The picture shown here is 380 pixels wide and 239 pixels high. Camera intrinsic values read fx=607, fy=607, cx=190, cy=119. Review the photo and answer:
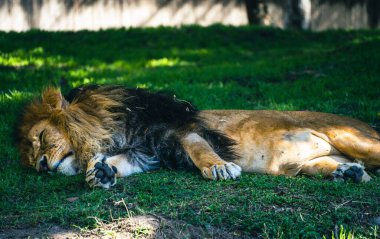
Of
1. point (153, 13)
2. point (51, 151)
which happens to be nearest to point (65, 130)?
point (51, 151)

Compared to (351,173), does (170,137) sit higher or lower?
higher

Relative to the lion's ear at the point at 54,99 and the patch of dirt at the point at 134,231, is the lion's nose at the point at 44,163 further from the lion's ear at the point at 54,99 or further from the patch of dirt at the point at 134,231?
the patch of dirt at the point at 134,231

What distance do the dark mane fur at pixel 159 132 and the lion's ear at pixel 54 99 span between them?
0.12 meters

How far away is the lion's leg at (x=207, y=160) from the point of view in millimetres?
4168

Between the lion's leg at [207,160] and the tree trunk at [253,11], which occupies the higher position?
the tree trunk at [253,11]

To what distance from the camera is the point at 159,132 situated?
4.67 metres

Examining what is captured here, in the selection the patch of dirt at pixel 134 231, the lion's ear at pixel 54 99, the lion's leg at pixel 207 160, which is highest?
the lion's ear at pixel 54 99

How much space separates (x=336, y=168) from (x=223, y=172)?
87 cm

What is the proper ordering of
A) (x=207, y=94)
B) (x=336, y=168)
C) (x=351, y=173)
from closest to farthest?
(x=351, y=173) → (x=336, y=168) → (x=207, y=94)

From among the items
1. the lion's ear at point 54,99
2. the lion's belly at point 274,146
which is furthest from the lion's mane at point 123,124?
the lion's belly at point 274,146

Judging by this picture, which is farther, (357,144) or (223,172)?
(357,144)

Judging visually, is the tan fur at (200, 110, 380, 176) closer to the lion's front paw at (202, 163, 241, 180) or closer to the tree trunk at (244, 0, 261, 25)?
the lion's front paw at (202, 163, 241, 180)

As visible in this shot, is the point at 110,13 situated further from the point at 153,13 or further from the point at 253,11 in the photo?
the point at 253,11

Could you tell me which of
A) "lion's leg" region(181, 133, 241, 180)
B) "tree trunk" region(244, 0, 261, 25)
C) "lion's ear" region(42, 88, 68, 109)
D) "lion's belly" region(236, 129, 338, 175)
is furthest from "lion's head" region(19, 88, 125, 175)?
"tree trunk" region(244, 0, 261, 25)
